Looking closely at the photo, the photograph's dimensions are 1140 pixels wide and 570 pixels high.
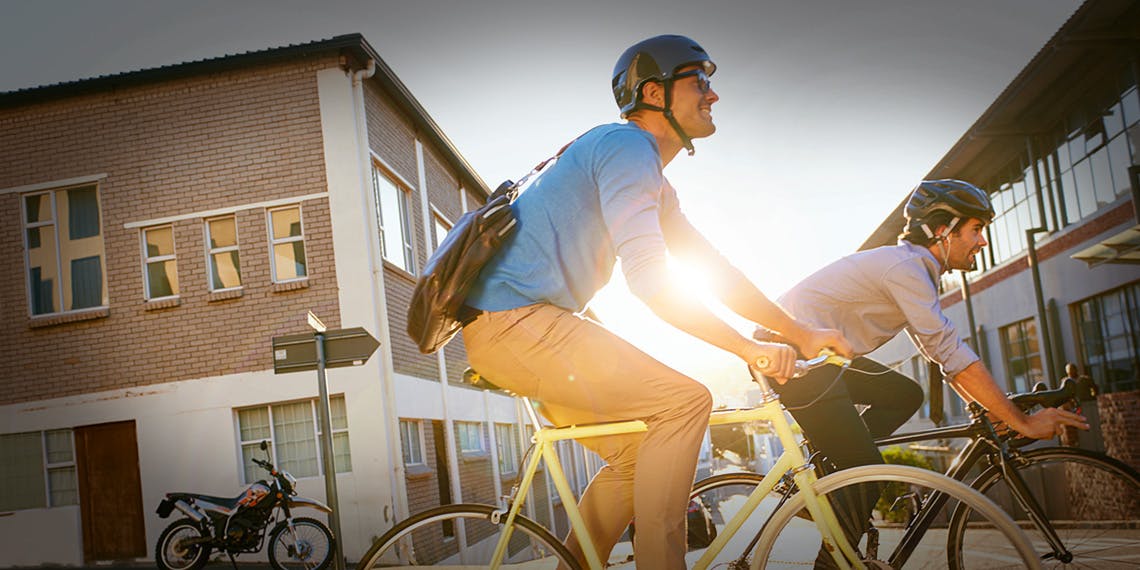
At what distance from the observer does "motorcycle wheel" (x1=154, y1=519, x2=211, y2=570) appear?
1341cm

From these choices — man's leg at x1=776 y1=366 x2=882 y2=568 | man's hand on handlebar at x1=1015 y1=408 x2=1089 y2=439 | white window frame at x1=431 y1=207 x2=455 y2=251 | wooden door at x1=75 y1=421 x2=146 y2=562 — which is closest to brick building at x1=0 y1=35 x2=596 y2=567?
wooden door at x1=75 y1=421 x2=146 y2=562

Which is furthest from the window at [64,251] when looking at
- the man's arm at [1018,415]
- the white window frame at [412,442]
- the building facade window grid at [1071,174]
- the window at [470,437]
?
the man's arm at [1018,415]

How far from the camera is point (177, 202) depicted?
16719 millimetres

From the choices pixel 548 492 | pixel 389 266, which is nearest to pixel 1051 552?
pixel 548 492

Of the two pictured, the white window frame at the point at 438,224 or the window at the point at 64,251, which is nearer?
the window at the point at 64,251

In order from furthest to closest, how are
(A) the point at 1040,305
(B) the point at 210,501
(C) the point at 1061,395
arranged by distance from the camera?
1. (A) the point at 1040,305
2. (B) the point at 210,501
3. (C) the point at 1061,395

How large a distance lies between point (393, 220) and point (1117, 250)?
11.4m

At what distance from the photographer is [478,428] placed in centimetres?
2209

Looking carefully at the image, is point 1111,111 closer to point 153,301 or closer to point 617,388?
point 153,301

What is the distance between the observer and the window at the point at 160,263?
1675 cm

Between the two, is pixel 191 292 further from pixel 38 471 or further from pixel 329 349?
pixel 329 349

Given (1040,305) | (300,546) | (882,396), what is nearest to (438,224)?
(300,546)

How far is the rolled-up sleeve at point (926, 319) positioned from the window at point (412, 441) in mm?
13202

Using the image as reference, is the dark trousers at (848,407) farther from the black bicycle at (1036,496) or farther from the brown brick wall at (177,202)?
the brown brick wall at (177,202)
